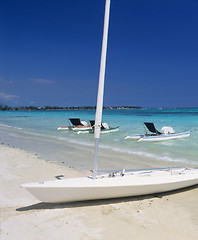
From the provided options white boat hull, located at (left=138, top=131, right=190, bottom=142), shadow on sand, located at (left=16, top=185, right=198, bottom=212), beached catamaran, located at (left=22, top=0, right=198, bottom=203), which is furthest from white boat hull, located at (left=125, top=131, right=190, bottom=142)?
shadow on sand, located at (left=16, top=185, right=198, bottom=212)

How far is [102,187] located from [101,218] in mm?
626

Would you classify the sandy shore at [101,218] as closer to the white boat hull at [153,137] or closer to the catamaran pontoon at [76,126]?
the white boat hull at [153,137]

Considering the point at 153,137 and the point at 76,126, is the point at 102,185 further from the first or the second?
the point at 76,126

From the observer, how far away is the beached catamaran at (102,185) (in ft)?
15.3

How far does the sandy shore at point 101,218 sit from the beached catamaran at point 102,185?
21 centimetres

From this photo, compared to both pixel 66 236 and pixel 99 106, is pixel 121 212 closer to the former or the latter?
pixel 66 236

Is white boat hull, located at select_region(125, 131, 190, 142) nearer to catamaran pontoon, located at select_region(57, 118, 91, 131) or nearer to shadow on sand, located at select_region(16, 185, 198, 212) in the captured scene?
catamaran pontoon, located at select_region(57, 118, 91, 131)

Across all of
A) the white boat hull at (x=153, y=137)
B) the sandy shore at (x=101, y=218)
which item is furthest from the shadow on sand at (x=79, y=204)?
the white boat hull at (x=153, y=137)

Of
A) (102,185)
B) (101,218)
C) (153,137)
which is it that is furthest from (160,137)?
(101,218)

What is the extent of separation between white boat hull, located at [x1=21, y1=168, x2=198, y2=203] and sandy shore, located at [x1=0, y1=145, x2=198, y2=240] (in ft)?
0.69

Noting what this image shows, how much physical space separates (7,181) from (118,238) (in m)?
3.98

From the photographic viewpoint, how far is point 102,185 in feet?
16.0

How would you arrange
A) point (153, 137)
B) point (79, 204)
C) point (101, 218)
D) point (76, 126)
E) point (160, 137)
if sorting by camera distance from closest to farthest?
point (101, 218) < point (79, 204) < point (153, 137) < point (160, 137) < point (76, 126)

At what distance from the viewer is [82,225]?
13.9 feet
